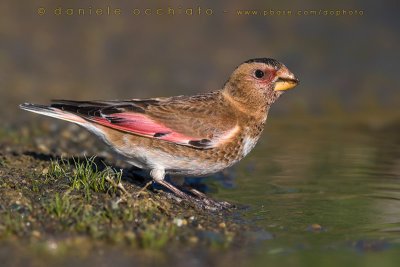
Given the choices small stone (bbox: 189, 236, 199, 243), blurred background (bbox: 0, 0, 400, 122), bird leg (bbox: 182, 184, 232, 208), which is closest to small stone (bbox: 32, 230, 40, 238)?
small stone (bbox: 189, 236, 199, 243)

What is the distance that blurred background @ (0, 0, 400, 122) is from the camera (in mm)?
13586

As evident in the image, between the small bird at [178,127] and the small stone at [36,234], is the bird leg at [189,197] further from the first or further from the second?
the small stone at [36,234]

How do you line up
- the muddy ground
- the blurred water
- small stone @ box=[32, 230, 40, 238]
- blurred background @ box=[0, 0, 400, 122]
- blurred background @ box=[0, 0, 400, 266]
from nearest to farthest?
1. the muddy ground
2. small stone @ box=[32, 230, 40, 238]
3. the blurred water
4. blurred background @ box=[0, 0, 400, 266]
5. blurred background @ box=[0, 0, 400, 122]

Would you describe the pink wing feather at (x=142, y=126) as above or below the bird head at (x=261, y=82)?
below

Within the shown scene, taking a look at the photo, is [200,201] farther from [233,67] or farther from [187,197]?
[233,67]

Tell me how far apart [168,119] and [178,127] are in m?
0.15

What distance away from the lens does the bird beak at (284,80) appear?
7117 millimetres

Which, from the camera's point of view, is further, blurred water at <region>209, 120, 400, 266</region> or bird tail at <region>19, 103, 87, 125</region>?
bird tail at <region>19, 103, 87, 125</region>

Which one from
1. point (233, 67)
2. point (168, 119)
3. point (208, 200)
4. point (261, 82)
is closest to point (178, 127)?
point (168, 119)

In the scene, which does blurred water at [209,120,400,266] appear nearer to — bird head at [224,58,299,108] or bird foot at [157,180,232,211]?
bird foot at [157,180,232,211]

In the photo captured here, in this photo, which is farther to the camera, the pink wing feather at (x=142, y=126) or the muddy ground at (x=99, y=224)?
the pink wing feather at (x=142, y=126)

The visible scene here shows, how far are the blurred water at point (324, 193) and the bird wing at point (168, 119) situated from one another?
3.21 ft

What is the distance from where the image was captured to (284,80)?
23.5ft

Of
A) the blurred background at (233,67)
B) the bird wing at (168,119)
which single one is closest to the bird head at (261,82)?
the bird wing at (168,119)
